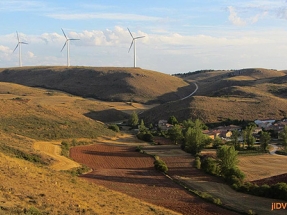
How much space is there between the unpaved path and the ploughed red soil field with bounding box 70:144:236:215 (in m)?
2.16

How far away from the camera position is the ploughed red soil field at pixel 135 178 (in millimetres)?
29578

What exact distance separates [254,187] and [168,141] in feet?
124

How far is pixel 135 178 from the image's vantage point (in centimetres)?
3944

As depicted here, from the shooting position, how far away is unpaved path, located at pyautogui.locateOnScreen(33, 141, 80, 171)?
40.9 metres

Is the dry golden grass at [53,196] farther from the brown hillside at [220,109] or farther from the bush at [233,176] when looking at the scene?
the brown hillside at [220,109]

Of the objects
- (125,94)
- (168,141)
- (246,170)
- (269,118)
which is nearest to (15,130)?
(168,141)

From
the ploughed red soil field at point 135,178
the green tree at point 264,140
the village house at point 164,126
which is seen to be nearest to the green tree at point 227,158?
the ploughed red soil field at point 135,178

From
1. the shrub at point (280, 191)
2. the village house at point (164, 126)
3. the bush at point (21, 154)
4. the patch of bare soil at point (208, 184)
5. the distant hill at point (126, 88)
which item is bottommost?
the village house at point (164, 126)

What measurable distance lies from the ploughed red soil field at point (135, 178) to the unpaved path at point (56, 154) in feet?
7.10

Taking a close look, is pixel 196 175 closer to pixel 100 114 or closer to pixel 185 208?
pixel 185 208

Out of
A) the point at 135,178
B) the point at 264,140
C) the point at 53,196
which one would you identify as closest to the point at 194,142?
the point at 264,140

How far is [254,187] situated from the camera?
3409cm

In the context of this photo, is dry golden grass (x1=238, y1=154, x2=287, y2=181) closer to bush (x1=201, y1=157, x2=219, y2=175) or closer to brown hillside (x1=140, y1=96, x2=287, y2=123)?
bush (x1=201, y1=157, x2=219, y2=175)

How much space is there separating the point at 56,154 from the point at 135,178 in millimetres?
13385
